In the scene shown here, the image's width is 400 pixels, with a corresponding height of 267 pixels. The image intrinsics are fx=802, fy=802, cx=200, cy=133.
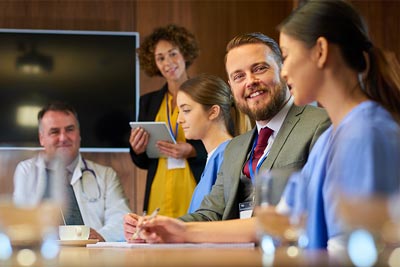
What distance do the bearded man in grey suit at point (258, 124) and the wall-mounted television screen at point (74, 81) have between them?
9.26 feet

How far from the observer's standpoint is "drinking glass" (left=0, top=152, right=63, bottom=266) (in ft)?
3.22

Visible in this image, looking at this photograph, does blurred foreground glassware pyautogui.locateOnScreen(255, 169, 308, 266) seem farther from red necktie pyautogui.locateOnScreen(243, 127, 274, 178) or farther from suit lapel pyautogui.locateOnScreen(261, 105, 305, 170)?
red necktie pyautogui.locateOnScreen(243, 127, 274, 178)

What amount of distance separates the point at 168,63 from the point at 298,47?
8.81 ft

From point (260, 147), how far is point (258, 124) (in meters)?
0.09

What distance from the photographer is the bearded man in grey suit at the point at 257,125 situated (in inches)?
90.3

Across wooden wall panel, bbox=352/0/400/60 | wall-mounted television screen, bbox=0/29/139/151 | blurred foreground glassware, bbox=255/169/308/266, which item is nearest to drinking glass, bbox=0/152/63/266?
blurred foreground glassware, bbox=255/169/308/266

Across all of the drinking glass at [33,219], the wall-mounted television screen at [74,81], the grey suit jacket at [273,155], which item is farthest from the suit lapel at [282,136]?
the wall-mounted television screen at [74,81]

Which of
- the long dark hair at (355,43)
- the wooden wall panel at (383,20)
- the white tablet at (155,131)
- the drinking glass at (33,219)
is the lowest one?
the white tablet at (155,131)

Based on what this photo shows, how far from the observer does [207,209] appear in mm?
2568

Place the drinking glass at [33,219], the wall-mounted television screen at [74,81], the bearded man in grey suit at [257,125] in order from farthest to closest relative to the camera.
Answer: the wall-mounted television screen at [74,81], the bearded man in grey suit at [257,125], the drinking glass at [33,219]

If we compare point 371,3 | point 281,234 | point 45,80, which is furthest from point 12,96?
point 281,234

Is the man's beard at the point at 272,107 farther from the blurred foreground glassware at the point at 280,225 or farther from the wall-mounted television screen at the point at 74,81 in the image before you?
the wall-mounted television screen at the point at 74,81

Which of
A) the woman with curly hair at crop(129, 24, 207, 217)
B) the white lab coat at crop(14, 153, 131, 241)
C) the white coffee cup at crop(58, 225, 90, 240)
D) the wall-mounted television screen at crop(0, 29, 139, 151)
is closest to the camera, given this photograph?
the white coffee cup at crop(58, 225, 90, 240)

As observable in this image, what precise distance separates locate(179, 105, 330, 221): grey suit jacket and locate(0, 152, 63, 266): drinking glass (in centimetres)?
129
